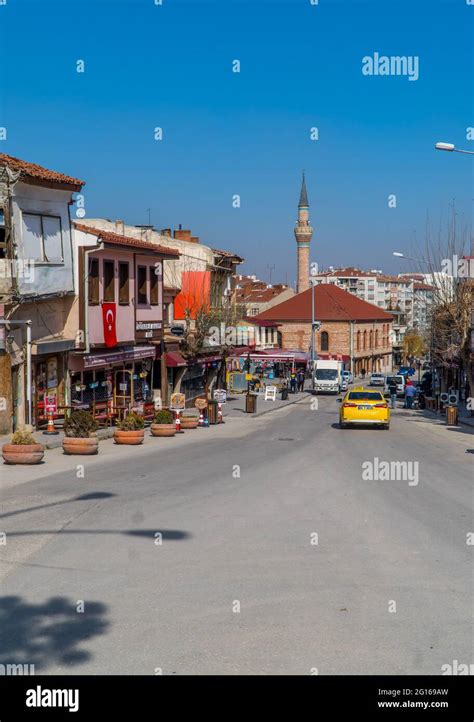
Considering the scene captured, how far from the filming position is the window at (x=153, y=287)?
35.6m

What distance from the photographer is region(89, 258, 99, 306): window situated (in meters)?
29.5

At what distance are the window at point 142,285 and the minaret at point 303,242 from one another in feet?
310

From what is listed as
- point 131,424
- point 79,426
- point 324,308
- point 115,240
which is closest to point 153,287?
point 115,240

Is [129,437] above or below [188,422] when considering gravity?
above

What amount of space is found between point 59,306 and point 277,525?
684 inches

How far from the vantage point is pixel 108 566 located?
949 centimetres

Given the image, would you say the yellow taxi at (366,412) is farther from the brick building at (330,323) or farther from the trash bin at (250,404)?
the brick building at (330,323)

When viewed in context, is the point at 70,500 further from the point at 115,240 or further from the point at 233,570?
the point at 115,240

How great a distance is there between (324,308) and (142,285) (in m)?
74.3

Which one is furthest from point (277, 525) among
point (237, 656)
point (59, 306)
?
point (59, 306)

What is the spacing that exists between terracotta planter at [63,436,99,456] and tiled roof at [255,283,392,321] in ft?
278

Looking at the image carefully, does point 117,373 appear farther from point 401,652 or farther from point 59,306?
point 401,652

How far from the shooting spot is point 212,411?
3359 centimetres

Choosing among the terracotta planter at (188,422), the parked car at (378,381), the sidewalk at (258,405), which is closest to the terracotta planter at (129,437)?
the terracotta planter at (188,422)
